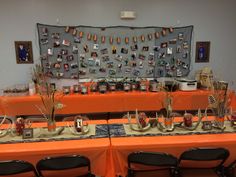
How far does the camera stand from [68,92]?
423 centimetres

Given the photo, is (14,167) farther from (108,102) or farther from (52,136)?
(108,102)

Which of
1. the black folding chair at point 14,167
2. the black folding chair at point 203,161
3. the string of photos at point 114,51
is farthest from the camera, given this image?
the string of photos at point 114,51

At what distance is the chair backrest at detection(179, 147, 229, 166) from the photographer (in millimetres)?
1958

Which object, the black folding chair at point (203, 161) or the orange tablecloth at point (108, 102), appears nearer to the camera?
the black folding chair at point (203, 161)

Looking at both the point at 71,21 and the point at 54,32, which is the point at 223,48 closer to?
the point at 71,21

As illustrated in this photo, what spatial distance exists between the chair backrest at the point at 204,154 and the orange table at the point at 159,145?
15 cm

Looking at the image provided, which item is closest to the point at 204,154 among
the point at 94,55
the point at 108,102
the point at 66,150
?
the point at 66,150

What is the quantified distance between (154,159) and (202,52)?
3.24 meters

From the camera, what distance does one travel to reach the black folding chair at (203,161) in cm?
197

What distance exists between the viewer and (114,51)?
176 inches

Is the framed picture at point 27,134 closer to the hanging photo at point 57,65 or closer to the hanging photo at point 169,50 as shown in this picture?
the hanging photo at point 57,65

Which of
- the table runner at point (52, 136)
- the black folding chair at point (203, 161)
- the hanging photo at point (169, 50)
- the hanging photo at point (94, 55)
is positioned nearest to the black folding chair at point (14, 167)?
the table runner at point (52, 136)

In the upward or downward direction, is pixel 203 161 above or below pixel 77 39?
below

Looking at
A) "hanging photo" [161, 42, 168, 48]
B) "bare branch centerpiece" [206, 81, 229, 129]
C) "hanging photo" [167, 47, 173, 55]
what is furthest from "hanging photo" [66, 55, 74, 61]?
"bare branch centerpiece" [206, 81, 229, 129]
